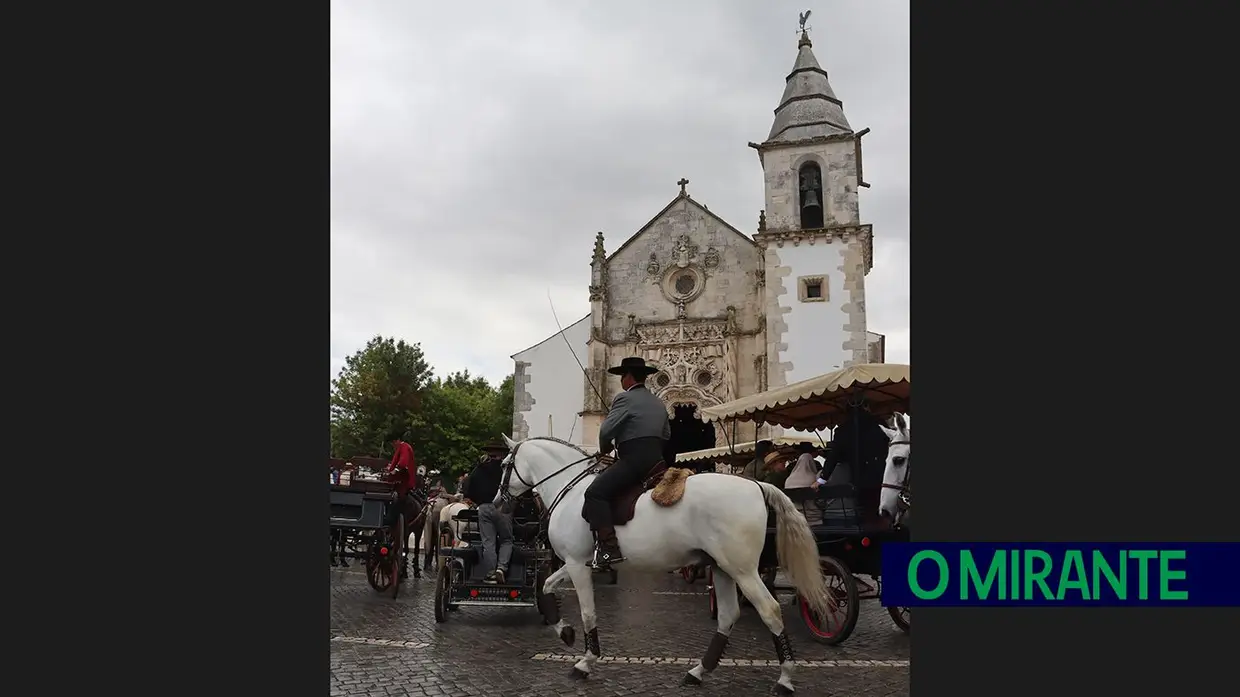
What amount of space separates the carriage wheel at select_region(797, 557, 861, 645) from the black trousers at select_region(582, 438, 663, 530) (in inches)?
77.3

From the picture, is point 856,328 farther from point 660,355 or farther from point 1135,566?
point 1135,566

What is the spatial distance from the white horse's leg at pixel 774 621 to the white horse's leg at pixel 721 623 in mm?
280

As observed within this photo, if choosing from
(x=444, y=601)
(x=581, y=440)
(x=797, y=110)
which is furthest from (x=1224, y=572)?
(x=797, y=110)

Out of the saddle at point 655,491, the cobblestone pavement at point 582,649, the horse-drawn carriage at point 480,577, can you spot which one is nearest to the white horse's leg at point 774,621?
the cobblestone pavement at point 582,649

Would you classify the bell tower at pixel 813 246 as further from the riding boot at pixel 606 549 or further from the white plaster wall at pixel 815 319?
the riding boot at pixel 606 549

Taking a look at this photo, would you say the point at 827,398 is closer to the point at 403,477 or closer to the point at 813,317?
the point at 403,477

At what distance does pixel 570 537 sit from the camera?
611 centimetres

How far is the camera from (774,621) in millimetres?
5250

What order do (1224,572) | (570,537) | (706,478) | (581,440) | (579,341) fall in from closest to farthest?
(1224,572) → (706,478) → (570,537) → (581,440) → (579,341)

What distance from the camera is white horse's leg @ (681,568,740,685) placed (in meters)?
5.46

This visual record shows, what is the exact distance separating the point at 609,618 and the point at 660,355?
56.2ft

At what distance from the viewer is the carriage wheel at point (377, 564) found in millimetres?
10555

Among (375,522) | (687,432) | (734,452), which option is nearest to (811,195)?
(687,432)

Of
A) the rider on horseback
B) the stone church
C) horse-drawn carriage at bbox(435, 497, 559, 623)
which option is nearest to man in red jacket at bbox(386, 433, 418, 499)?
horse-drawn carriage at bbox(435, 497, 559, 623)
